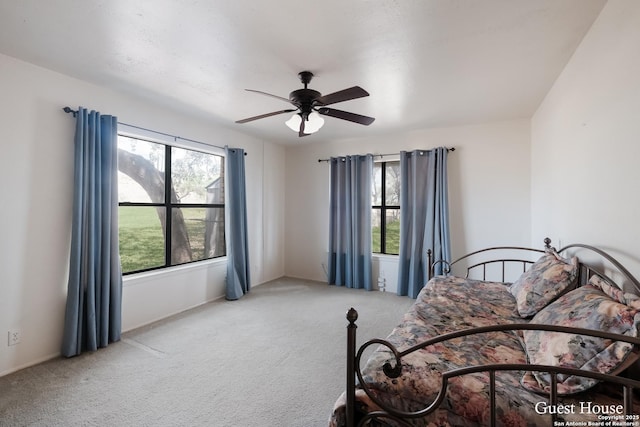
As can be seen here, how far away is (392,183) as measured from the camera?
4.60 meters

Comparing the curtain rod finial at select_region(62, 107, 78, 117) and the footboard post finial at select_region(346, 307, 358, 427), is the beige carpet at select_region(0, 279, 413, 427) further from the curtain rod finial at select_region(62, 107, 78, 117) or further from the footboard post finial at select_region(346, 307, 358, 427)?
the curtain rod finial at select_region(62, 107, 78, 117)

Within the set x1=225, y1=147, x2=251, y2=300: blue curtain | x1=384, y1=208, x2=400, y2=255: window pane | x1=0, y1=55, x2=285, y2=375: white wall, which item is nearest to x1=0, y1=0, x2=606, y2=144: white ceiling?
x1=0, y1=55, x2=285, y2=375: white wall

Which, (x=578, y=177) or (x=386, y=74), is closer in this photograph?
(x=578, y=177)

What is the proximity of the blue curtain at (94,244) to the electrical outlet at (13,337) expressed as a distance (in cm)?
28

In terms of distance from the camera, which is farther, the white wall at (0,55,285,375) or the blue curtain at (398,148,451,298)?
the blue curtain at (398,148,451,298)

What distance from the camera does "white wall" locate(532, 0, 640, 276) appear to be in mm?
1350

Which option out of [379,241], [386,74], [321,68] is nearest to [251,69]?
[321,68]

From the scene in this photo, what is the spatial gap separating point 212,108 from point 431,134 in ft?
9.78

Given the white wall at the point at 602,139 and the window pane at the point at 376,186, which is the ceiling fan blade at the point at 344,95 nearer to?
the white wall at the point at 602,139

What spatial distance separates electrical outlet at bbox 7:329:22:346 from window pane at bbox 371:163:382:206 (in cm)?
419

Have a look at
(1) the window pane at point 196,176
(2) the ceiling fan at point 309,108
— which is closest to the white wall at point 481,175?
(1) the window pane at point 196,176

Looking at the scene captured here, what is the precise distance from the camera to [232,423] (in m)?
1.73

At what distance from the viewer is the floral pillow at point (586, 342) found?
1008 millimetres

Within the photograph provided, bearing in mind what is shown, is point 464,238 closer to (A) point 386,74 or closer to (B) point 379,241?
(B) point 379,241
